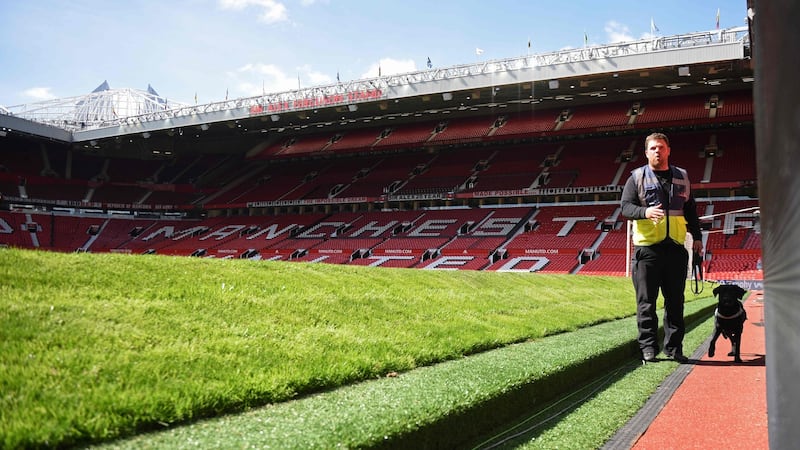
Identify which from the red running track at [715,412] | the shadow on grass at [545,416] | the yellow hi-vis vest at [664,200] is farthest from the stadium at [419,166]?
the shadow on grass at [545,416]

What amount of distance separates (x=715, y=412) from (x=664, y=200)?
1.80 meters

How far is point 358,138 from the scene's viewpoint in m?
46.0

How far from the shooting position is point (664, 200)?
181 inches

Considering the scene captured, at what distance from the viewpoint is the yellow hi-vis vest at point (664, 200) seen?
4.61 m

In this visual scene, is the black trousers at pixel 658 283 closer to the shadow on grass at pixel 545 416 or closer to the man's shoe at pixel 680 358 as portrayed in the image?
the man's shoe at pixel 680 358

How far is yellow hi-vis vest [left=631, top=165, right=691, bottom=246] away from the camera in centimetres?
461

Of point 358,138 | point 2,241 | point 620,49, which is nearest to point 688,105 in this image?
point 620,49

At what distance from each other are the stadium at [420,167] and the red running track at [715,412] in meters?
20.9

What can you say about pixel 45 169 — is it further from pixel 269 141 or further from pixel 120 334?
pixel 120 334

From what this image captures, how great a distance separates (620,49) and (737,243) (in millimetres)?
11014

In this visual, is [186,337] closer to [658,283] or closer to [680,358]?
[658,283]

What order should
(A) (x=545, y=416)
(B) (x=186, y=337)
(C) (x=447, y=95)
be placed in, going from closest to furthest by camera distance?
1. (B) (x=186, y=337)
2. (A) (x=545, y=416)
3. (C) (x=447, y=95)

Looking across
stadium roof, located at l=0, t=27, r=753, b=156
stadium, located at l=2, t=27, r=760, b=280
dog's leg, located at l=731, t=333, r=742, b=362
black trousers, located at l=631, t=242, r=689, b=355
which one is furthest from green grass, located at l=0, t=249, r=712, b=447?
stadium roof, located at l=0, t=27, r=753, b=156

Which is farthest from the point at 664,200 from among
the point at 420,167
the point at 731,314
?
the point at 420,167
